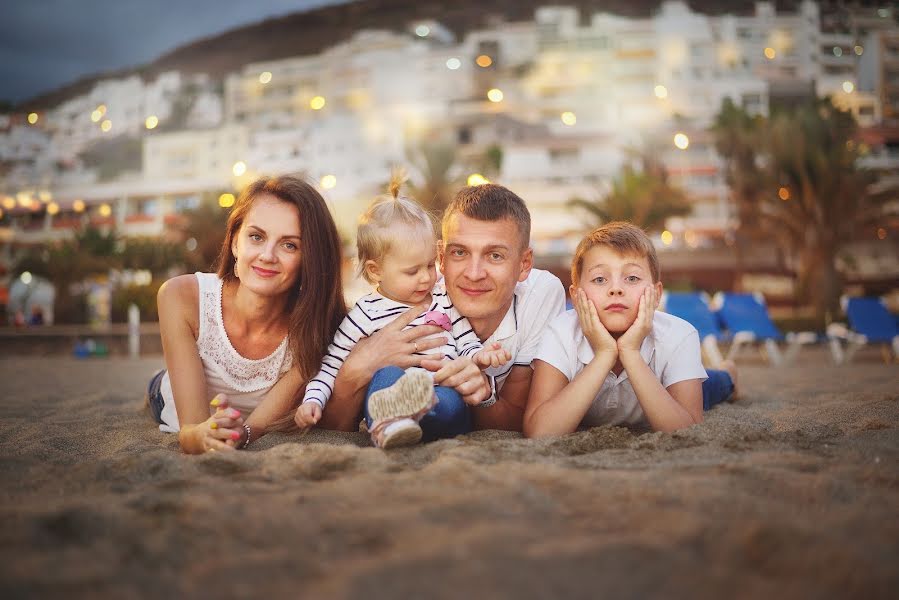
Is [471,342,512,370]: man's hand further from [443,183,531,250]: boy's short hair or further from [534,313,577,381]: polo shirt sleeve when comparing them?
[443,183,531,250]: boy's short hair

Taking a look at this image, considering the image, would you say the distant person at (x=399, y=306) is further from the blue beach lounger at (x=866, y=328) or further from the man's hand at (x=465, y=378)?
the blue beach lounger at (x=866, y=328)

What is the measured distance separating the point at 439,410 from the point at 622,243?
105cm

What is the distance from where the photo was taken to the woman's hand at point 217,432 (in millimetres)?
2547

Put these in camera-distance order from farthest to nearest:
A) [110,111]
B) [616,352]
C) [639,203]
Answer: [110,111]
[639,203]
[616,352]

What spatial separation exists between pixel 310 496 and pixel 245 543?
0.34 m

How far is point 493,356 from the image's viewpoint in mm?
2568

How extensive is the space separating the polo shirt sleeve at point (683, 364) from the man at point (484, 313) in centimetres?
57

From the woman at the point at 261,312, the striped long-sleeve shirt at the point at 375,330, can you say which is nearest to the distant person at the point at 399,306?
the striped long-sleeve shirt at the point at 375,330

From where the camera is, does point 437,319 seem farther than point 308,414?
Yes

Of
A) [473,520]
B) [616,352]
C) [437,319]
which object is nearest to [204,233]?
[437,319]

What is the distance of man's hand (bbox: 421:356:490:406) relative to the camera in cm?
259

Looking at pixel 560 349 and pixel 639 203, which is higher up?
pixel 639 203

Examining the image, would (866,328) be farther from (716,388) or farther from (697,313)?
(716,388)

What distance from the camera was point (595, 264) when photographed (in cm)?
294
